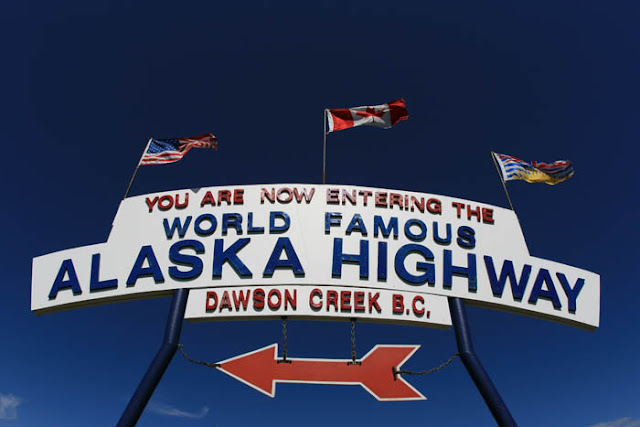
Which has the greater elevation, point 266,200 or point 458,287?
point 266,200

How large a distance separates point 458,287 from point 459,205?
1857 millimetres

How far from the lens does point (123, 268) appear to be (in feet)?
27.8

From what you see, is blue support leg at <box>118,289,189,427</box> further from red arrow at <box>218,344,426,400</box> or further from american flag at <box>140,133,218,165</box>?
american flag at <box>140,133,218,165</box>

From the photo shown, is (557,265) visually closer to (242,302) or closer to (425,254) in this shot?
(425,254)

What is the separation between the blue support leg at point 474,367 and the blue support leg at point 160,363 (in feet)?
16.6

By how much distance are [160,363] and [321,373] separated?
2702mm

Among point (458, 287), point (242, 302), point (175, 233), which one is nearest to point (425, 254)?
point (458, 287)

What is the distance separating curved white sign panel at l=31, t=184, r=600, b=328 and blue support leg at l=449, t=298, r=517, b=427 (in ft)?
1.20

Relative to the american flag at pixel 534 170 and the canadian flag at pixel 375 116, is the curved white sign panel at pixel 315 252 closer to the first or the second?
the american flag at pixel 534 170

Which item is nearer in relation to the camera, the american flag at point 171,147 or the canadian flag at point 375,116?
the american flag at point 171,147

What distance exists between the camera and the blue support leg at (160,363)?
686 cm

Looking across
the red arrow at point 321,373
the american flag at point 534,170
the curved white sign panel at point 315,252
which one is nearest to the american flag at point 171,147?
the curved white sign panel at point 315,252

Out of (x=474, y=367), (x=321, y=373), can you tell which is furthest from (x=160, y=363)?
(x=474, y=367)

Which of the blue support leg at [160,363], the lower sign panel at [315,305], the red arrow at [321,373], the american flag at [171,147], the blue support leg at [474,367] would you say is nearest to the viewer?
the blue support leg at [160,363]
